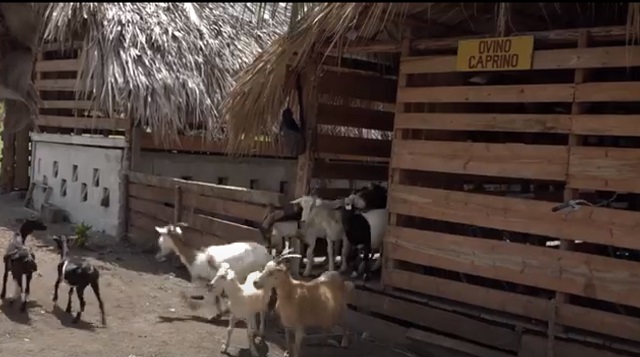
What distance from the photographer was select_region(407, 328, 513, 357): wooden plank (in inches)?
271

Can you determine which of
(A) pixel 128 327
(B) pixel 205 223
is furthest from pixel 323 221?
(B) pixel 205 223

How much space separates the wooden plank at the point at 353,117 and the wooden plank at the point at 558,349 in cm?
333

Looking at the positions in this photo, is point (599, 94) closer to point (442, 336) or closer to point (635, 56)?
point (635, 56)

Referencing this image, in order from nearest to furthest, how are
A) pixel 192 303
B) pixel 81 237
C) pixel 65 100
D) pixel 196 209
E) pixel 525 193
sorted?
pixel 525 193 < pixel 192 303 < pixel 196 209 < pixel 81 237 < pixel 65 100

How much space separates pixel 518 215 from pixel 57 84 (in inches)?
391

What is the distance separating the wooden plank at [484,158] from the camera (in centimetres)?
647

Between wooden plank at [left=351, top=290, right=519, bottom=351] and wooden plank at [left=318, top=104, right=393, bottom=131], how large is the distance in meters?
1.97

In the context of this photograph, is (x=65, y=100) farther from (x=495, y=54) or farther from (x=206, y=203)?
(x=495, y=54)

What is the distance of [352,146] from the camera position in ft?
30.2

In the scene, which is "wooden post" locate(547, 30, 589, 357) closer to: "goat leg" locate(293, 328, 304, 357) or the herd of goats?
the herd of goats

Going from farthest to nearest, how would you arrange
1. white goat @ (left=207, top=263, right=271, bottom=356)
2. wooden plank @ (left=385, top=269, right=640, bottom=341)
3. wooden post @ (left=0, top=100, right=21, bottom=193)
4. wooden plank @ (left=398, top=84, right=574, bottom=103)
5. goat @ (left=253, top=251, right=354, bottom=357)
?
wooden post @ (left=0, top=100, right=21, bottom=193)
white goat @ (left=207, top=263, right=271, bottom=356)
goat @ (left=253, top=251, right=354, bottom=357)
wooden plank @ (left=398, top=84, right=574, bottom=103)
wooden plank @ (left=385, top=269, right=640, bottom=341)

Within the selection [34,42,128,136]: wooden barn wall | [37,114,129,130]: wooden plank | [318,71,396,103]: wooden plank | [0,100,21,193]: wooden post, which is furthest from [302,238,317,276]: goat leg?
[0,100,21,193]: wooden post

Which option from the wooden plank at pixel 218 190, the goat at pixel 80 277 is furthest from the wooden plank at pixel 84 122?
the goat at pixel 80 277

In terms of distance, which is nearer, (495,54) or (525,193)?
(495,54)
